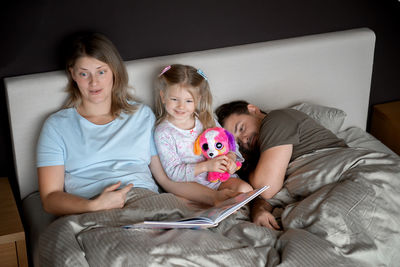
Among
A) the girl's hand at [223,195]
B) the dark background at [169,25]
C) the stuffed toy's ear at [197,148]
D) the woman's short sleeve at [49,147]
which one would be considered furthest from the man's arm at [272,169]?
the woman's short sleeve at [49,147]

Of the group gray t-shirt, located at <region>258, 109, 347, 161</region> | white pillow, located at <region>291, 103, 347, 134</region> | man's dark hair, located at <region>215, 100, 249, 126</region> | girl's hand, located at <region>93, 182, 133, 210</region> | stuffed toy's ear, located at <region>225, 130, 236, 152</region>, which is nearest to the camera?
girl's hand, located at <region>93, 182, 133, 210</region>

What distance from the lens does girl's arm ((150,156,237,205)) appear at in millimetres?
2123

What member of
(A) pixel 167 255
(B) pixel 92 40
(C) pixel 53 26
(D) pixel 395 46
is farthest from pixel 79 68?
(D) pixel 395 46

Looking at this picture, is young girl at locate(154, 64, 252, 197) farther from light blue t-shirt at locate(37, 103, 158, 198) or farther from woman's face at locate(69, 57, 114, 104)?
woman's face at locate(69, 57, 114, 104)

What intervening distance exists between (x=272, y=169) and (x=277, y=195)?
0.12 m

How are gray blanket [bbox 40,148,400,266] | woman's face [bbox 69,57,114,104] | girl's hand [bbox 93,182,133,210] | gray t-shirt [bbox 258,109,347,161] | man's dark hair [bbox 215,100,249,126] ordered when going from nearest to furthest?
gray blanket [bbox 40,148,400,266] → girl's hand [bbox 93,182,133,210] → woman's face [bbox 69,57,114,104] → gray t-shirt [bbox 258,109,347,161] → man's dark hair [bbox 215,100,249,126]

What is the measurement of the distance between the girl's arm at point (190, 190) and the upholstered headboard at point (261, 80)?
1.14ft

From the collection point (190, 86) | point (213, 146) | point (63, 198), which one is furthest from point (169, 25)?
point (63, 198)

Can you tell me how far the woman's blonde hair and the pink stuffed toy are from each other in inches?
→ 13.0

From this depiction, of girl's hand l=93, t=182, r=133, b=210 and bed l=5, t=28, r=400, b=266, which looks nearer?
bed l=5, t=28, r=400, b=266

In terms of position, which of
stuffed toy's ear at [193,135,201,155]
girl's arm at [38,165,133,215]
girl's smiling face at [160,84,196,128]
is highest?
girl's smiling face at [160,84,196,128]

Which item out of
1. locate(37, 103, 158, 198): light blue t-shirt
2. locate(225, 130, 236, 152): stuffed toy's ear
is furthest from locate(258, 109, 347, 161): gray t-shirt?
locate(37, 103, 158, 198): light blue t-shirt

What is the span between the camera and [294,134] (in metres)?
2.14

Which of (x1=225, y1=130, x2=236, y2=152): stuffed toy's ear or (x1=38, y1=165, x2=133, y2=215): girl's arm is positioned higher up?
(x1=225, y1=130, x2=236, y2=152): stuffed toy's ear
